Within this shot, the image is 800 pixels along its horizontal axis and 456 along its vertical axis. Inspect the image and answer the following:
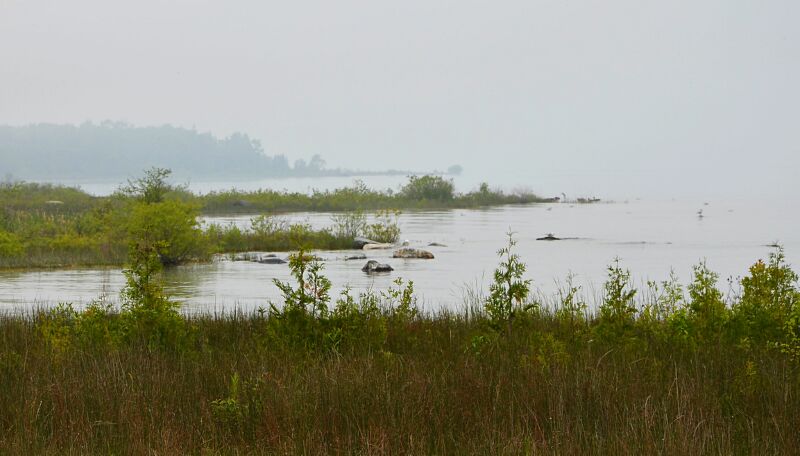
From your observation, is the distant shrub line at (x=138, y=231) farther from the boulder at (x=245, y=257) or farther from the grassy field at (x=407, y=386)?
the grassy field at (x=407, y=386)

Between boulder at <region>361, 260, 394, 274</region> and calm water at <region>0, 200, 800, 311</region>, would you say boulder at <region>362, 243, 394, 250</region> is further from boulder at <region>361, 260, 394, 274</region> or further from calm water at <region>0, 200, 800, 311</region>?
boulder at <region>361, 260, 394, 274</region>

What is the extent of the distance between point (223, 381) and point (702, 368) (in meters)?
4.33

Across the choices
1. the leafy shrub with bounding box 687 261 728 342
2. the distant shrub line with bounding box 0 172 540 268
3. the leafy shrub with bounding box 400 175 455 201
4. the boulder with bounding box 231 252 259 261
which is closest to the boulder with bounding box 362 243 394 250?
the distant shrub line with bounding box 0 172 540 268

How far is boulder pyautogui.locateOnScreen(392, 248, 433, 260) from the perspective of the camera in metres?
26.5

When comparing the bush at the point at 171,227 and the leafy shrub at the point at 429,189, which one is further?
the leafy shrub at the point at 429,189

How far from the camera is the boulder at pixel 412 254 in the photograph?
26.5 m

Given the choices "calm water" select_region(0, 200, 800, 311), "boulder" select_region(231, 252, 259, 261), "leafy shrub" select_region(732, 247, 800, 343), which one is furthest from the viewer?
"boulder" select_region(231, 252, 259, 261)

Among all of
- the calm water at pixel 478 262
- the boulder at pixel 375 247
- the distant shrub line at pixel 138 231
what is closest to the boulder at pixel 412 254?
the calm water at pixel 478 262

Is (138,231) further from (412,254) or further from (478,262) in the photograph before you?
(478,262)

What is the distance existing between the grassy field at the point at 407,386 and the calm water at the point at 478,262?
3.14 metres

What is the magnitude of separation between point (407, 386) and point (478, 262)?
18.4 meters

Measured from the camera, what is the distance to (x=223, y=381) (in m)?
7.13

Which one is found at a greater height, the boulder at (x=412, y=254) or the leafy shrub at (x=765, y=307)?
the leafy shrub at (x=765, y=307)

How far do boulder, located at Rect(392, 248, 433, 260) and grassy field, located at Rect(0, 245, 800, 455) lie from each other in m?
16.8
